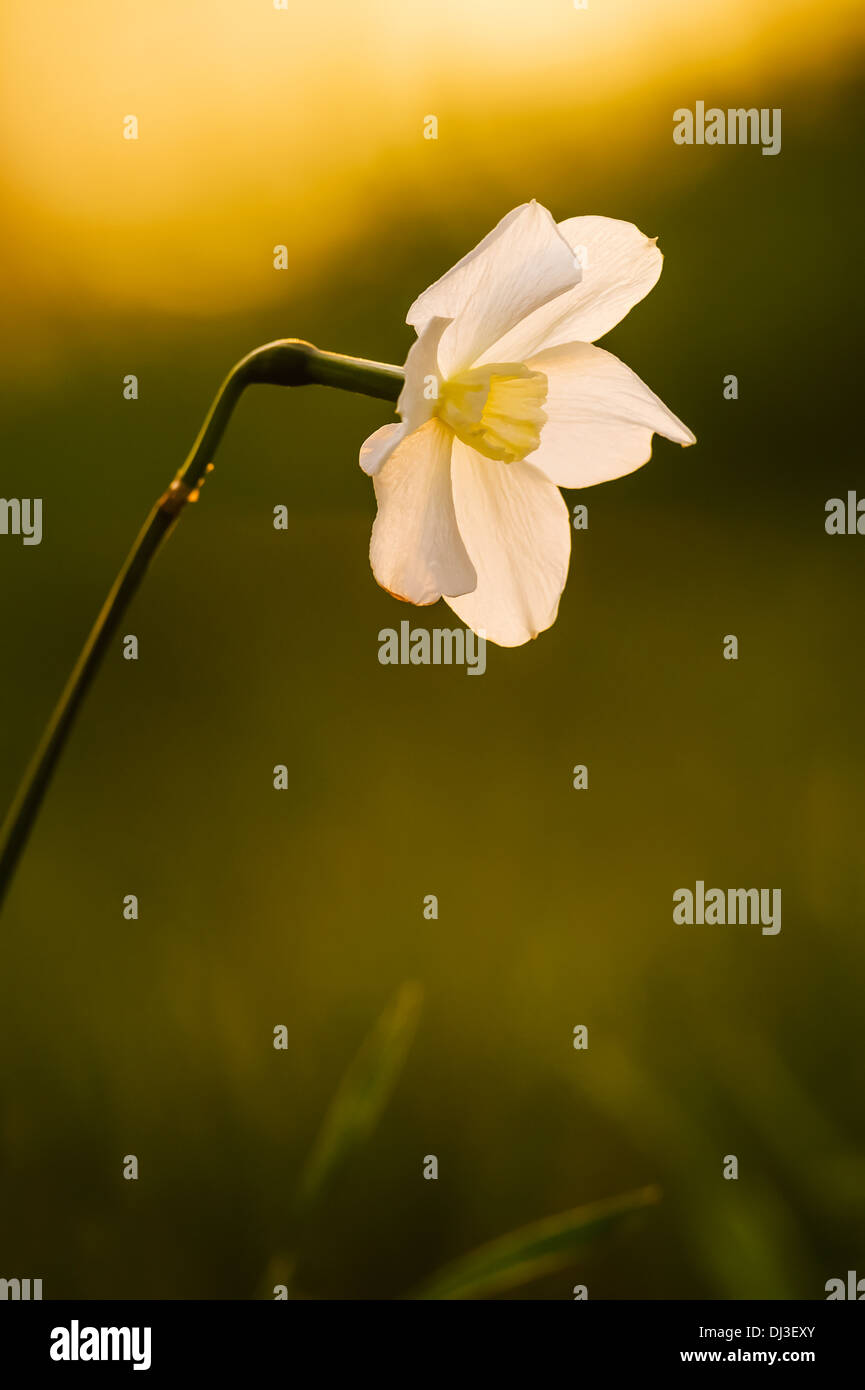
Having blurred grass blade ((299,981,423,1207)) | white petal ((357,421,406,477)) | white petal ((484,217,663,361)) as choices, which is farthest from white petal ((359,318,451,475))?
blurred grass blade ((299,981,423,1207))

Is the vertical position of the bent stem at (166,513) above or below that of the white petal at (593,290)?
below

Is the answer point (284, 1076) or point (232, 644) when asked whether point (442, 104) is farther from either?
point (284, 1076)

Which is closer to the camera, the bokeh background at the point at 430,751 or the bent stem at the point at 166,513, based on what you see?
the bent stem at the point at 166,513

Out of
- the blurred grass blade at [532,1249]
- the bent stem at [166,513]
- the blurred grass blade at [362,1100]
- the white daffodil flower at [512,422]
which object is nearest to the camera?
the bent stem at [166,513]

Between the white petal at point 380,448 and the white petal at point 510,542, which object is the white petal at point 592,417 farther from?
the white petal at point 380,448

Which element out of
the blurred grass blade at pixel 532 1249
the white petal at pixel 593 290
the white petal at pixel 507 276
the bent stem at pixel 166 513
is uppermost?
the white petal at pixel 593 290

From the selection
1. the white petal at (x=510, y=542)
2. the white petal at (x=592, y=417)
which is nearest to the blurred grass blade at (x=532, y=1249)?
the white petal at (x=510, y=542)
